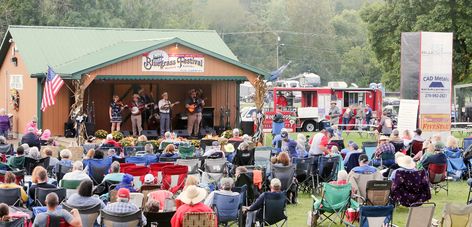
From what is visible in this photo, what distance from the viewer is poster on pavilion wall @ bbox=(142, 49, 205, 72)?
88.5ft

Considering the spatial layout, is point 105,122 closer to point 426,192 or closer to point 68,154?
point 68,154

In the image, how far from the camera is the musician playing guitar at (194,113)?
28.5 metres

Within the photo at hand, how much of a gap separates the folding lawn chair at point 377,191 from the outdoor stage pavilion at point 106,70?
13.7 metres

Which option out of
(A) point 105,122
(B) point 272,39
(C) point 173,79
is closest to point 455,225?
(C) point 173,79

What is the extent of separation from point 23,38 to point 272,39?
54.5m

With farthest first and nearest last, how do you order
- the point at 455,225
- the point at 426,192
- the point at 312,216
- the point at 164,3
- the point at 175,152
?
the point at 164,3
the point at 175,152
the point at 426,192
the point at 312,216
the point at 455,225

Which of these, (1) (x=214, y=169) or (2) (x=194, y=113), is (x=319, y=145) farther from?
(2) (x=194, y=113)

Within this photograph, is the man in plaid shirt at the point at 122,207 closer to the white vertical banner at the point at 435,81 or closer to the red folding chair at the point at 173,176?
the red folding chair at the point at 173,176

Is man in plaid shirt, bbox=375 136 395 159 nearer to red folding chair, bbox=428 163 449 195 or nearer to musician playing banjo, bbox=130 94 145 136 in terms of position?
red folding chair, bbox=428 163 449 195

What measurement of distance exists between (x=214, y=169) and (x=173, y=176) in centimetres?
117

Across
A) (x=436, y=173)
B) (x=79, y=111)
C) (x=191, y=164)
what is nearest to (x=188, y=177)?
(x=191, y=164)

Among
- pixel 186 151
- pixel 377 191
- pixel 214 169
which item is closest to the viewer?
pixel 377 191

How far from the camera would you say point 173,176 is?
14688 mm

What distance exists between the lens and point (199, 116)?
28.6 m
